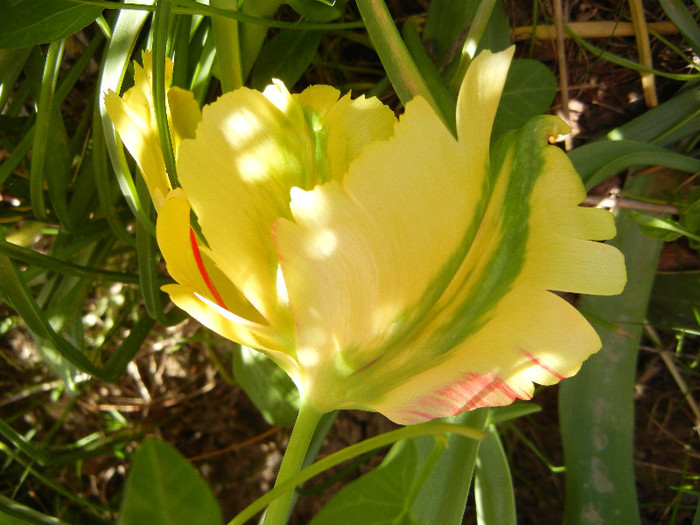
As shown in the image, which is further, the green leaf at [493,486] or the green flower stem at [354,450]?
the green leaf at [493,486]

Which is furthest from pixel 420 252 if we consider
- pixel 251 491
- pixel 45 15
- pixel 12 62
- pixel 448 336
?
pixel 251 491

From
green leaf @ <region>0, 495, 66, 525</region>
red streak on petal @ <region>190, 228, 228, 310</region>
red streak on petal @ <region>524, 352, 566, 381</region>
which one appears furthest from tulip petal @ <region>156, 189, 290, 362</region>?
green leaf @ <region>0, 495, 66, 525</region>

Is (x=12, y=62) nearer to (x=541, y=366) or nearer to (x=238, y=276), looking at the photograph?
(x=238, y=276)

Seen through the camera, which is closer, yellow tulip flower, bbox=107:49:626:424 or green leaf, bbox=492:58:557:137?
yellow tulip flower, bbox=107:49:626:424

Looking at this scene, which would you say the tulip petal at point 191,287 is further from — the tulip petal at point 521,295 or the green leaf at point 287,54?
the green leaf at point 287,54

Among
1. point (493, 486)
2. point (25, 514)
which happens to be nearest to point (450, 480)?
point (493, 486)

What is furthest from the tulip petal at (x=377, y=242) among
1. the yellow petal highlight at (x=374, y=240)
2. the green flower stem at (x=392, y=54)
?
the green flower stem at (x=392, y=54)

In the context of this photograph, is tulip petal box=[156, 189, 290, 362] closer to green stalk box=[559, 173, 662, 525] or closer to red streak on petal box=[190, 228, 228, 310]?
red streak on petal box=[190, 228, 228, 310]
